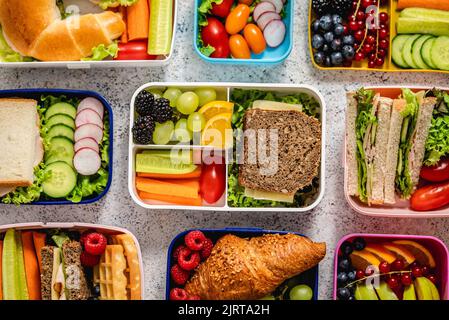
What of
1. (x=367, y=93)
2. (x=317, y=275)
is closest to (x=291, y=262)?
(x=317, y=275)

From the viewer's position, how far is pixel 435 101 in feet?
7.63

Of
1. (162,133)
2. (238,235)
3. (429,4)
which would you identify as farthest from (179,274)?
(429,4)

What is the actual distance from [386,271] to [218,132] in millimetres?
801

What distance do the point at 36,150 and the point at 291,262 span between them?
1013 mm

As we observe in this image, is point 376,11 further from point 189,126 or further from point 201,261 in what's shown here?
point 201,261

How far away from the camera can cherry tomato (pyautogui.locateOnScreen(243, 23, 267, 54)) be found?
2457 mm

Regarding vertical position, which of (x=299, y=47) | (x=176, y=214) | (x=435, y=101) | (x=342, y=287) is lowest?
(x=342, y=287)

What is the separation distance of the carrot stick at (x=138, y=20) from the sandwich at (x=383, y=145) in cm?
80

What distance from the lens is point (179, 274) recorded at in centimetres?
237

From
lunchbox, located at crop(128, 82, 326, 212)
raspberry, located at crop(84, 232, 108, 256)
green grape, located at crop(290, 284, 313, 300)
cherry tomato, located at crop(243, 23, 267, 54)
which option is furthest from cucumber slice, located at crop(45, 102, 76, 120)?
green grape, located at crop(290, 284, 313, 300)

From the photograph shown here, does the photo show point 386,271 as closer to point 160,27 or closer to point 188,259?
point 188,259

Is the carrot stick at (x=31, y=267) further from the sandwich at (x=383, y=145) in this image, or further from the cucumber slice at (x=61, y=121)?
the sandwich at (x=383, y=145)

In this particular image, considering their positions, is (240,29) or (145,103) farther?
(240,29)

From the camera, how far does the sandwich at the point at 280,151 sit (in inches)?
93.0
